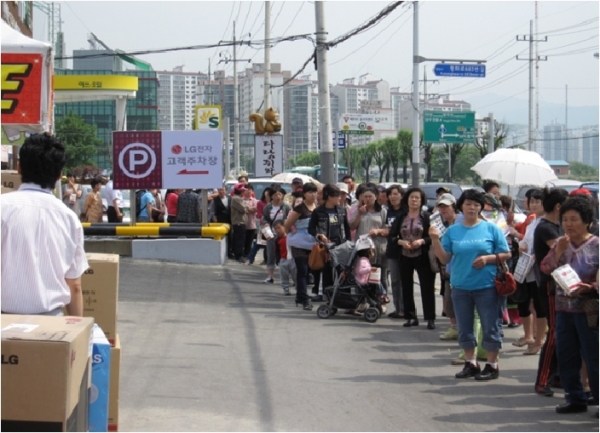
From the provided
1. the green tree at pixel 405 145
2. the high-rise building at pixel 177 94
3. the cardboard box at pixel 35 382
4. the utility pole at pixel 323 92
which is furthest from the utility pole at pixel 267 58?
the high-rise building at pixel 177 94

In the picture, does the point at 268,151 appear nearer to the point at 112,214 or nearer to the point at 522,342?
the point at 112,214

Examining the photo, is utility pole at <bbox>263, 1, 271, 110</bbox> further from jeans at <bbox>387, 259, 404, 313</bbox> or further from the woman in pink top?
jeans at <bbox>387, 259, 404, 313</bbox>

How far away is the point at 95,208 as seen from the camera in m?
19.9

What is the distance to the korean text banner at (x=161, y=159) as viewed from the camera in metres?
18.4

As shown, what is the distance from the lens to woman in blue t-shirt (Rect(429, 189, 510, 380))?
8.70 meters

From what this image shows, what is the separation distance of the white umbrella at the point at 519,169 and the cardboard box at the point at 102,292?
8799 mm

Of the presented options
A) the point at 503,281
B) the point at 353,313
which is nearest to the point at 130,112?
the point at 353,313

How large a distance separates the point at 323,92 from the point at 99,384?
16775mm

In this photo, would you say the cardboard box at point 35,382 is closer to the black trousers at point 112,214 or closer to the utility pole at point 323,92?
the utility pole at point 323,92

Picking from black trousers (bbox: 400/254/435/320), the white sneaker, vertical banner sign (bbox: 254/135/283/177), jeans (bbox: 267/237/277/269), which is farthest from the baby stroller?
vertical banner sign (bbox: 254/135/283/177)

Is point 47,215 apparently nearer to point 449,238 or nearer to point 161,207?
point 449,238

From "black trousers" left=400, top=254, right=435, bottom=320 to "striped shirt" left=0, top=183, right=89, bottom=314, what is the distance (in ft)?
23.7

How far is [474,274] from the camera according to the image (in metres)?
8.71

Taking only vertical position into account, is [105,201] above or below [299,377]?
above
